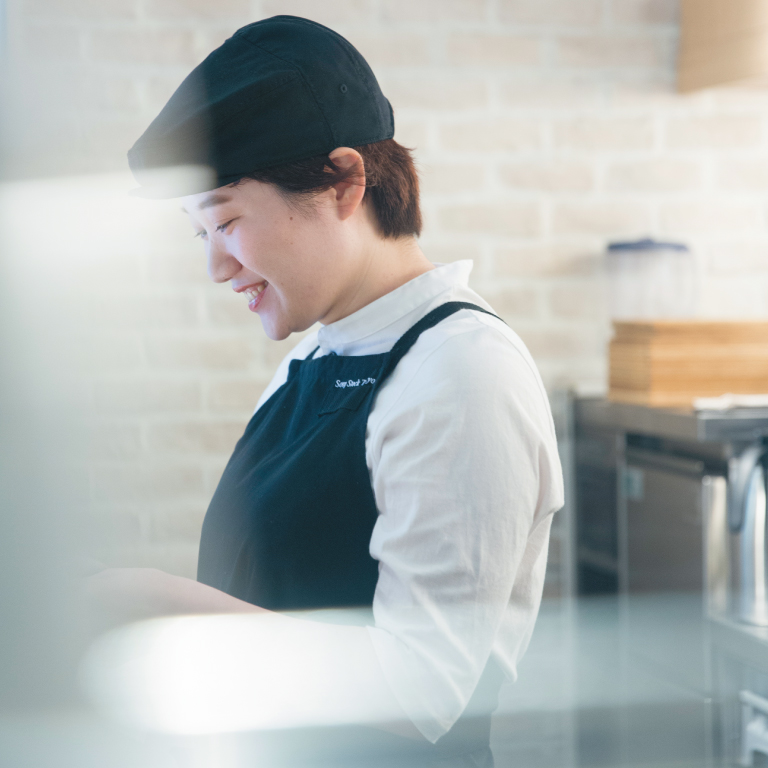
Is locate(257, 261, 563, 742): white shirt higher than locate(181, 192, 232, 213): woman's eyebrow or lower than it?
lower

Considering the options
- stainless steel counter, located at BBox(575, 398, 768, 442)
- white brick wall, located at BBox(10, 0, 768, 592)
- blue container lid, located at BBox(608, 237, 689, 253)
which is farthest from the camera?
blue container lid, located at BBox(608, 237, 689, 253)

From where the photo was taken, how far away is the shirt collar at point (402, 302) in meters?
0.46

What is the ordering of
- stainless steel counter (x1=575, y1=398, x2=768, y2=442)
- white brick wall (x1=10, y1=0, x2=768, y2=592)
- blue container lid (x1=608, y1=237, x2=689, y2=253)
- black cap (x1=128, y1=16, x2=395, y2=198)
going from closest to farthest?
1. black cap (x1=128, y1=16, x2=395, y2=198)
2. stainless steel counter (x1=575, y1=398, x2=768, y2=442)
3. white brick wall (x1=10, y1=0, x2=768, y2=592)
4. blue container lid (x1=608, y1=237, x2=689, y2=253)

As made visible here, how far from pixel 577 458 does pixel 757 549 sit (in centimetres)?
32

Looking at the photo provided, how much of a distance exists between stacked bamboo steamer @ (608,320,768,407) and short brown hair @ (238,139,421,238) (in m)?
0.69

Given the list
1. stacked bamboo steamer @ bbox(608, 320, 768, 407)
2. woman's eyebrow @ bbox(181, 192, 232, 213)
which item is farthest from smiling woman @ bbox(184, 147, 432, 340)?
stacked bamboo steamer @ bbox(608, 320, 768, 407)

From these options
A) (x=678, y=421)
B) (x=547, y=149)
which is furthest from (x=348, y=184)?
(x=547, y=149)

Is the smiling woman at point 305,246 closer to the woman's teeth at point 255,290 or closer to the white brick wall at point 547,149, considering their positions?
the woman's teeth at point 255,290

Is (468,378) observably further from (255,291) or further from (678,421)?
(678,421)

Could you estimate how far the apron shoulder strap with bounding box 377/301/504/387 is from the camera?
438mm

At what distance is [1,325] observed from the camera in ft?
0.85

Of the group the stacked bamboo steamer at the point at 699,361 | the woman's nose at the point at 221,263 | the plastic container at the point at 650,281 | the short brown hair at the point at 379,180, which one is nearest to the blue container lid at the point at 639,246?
the plastic container at the point at 650,281

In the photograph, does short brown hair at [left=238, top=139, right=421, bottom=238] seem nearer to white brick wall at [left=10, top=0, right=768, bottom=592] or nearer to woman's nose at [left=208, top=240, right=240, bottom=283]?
woman's nose at [left=208, top=240, right=240, bottom=283]

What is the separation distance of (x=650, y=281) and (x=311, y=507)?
94cm
